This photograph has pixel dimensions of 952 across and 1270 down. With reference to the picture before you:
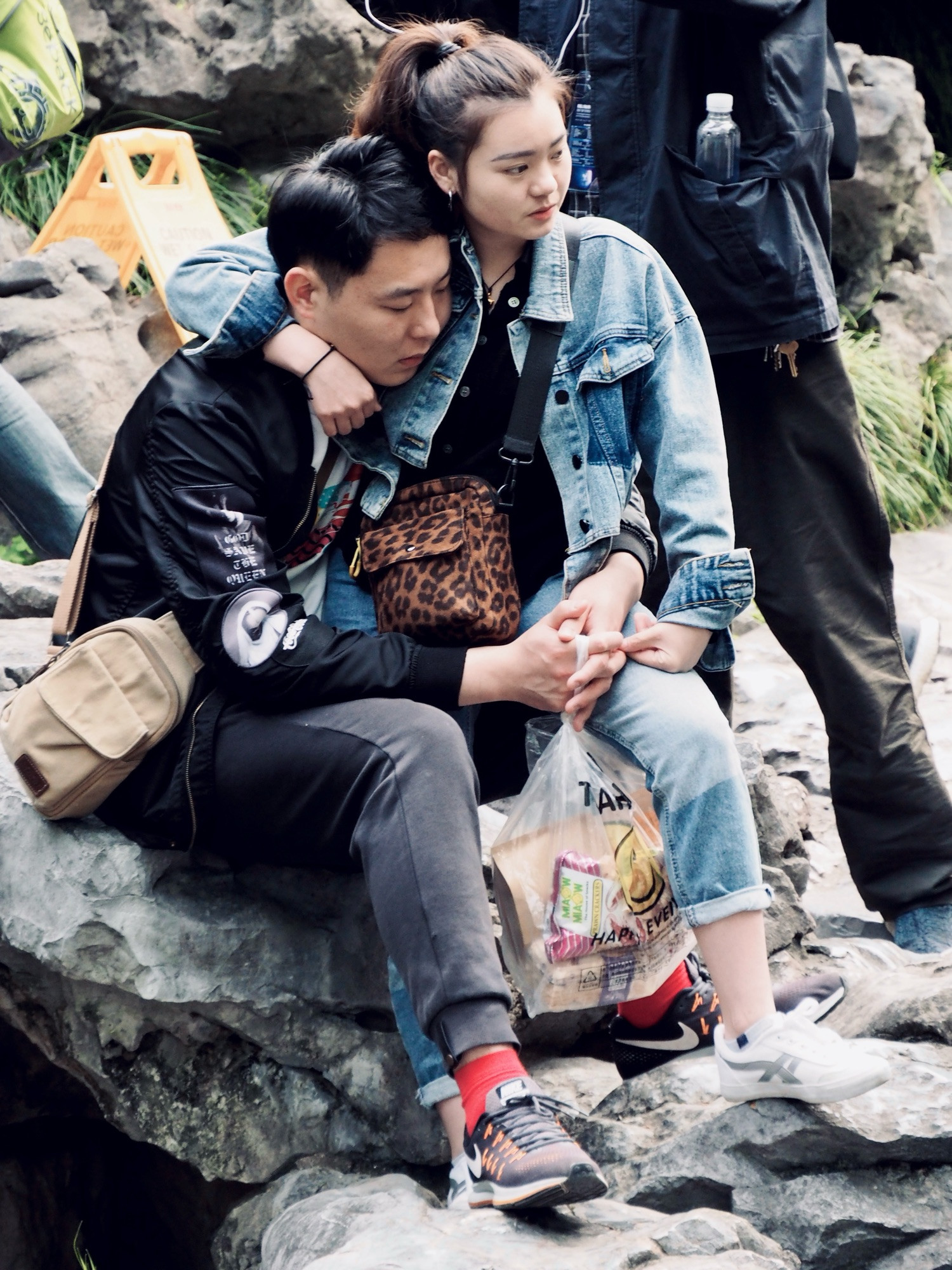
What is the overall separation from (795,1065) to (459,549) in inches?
34.8

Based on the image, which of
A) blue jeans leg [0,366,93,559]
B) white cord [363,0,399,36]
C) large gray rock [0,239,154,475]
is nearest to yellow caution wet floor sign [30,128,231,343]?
large gray rock [0,239,154,475]

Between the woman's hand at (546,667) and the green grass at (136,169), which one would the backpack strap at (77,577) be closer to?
the woman's hand at (546,667)

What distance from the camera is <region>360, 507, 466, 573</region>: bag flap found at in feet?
6.97

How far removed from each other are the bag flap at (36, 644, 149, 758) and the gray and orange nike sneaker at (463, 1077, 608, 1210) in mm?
731

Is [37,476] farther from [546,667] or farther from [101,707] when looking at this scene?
[546,667]

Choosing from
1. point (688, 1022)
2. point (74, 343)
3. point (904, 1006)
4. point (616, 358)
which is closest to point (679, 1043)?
point (688, 1022)

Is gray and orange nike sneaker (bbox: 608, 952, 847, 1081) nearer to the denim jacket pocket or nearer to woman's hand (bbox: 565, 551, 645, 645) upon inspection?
woman's hand (bbox: 565, 551, 645, 645)

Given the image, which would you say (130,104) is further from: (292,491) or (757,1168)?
(757,1168)

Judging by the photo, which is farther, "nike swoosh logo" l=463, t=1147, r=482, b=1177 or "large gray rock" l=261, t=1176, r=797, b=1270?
"nike swoosh logo" l=463, t=1147, r=482, b=1177

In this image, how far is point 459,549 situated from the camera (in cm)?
212

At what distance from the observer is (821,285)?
8.71ft

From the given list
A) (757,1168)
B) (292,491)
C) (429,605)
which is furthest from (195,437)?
(757,1168)

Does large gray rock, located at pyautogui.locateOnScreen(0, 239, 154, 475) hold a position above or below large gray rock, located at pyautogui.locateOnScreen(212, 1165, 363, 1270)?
above

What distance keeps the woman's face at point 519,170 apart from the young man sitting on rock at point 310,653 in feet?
0.20
